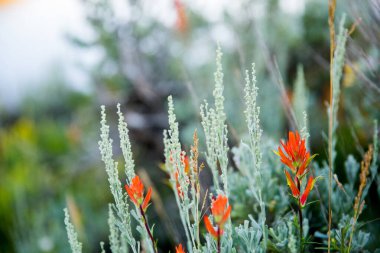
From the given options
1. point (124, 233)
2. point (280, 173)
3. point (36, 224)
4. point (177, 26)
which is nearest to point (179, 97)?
point (177, 26)

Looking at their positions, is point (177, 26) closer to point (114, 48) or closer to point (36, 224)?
point (114, 48)

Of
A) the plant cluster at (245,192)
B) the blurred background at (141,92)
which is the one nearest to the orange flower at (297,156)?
the plant cluster at (245,192)

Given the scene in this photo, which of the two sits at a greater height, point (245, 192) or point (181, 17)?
point (181, 17)

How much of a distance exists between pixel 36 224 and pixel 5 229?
1.93 feet

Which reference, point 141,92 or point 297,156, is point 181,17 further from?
point 297,156

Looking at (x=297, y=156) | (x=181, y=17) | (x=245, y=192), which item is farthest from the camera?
(x=181, y=17)

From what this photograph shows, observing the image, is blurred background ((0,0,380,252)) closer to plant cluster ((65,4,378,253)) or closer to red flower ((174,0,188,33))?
red flower ((174,0,188,33))

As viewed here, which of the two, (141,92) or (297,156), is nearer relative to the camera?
(297,156)

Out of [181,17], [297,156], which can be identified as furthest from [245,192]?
[181,17]

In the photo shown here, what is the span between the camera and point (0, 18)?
306 inches

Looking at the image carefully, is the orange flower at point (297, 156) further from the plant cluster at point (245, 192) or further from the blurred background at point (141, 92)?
the blurred background at point (141, 92)

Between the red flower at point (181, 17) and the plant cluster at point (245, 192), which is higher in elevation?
the red flower at point (181, 17)

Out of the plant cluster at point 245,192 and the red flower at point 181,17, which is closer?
the plant cluster at point 245,192

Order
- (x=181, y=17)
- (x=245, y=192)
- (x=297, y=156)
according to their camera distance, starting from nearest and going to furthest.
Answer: (x=297, y=156), (x=245, y=192), (x=181, y=17)
